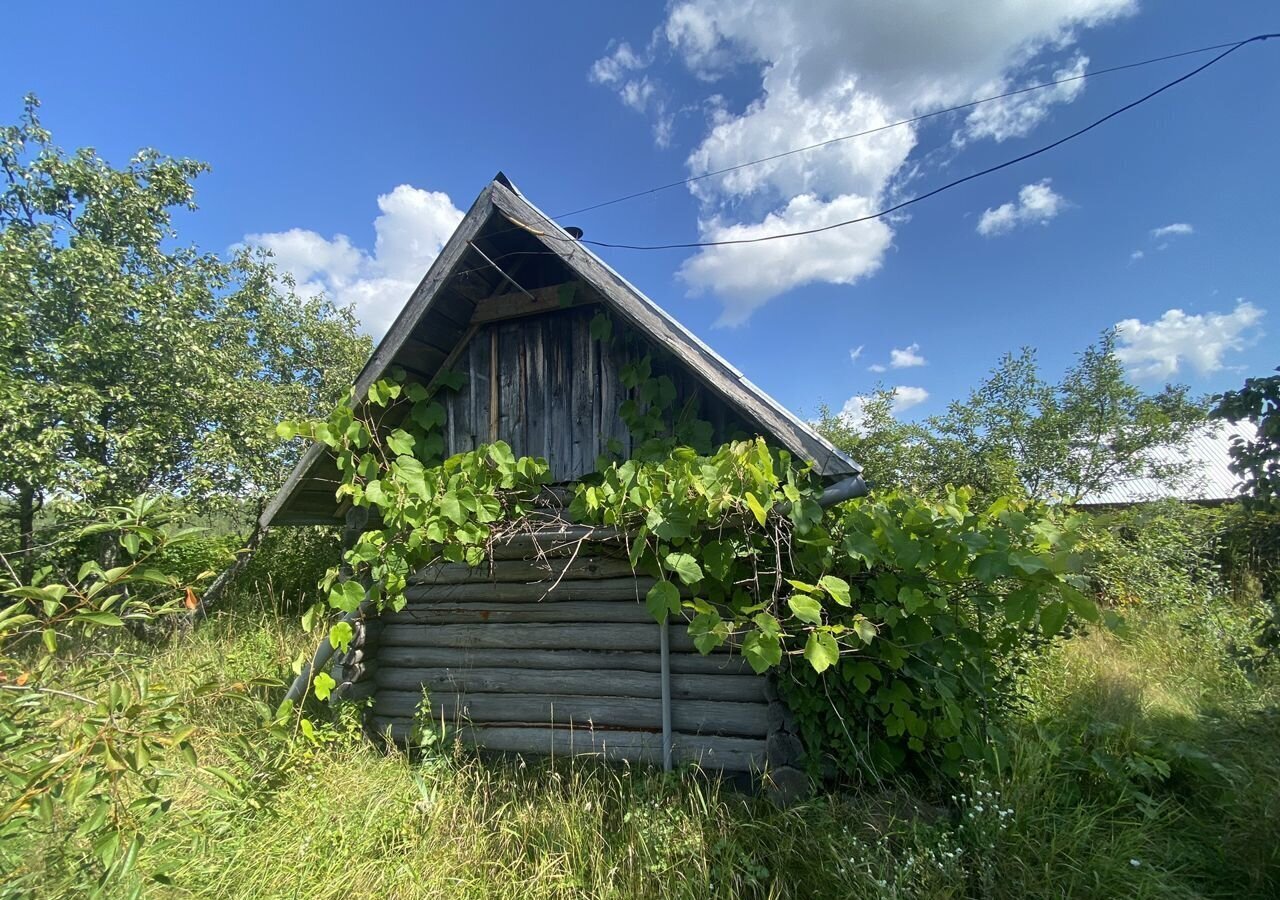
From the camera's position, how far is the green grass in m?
2.79

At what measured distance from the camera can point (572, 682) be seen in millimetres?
4324

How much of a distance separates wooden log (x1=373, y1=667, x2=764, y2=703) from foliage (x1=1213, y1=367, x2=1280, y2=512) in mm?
4231

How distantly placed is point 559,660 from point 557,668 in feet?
0.22

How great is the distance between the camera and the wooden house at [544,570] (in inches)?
153

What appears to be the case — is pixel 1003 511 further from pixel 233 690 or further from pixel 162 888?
pixel 162 888

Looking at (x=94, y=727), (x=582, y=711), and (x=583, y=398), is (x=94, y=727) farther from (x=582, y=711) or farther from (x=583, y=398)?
(x=583, y=398)

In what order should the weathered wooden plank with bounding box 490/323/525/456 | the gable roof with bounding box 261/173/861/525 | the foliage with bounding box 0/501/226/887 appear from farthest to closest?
the weathered wooden plank with bounding box 490/323/525/456, the gable roof with bounding box 261/173/861/525, the foliage with bounding box 0/501/226/887

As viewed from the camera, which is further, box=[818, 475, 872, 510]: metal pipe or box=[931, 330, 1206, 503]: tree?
box=[931, 330, 1206, 503]: tree

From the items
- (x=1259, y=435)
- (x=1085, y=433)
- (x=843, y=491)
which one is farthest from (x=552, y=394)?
(x=1085, y=433)

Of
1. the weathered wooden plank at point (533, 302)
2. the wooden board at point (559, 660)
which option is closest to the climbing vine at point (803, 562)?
the wooden board at point (559, 660)

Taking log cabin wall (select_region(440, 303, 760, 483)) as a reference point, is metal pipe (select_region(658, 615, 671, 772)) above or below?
below

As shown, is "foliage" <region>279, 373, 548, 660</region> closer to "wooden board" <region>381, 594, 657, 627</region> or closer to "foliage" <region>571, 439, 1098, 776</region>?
"foliage" <region>571, 439, 1098, 776</region>

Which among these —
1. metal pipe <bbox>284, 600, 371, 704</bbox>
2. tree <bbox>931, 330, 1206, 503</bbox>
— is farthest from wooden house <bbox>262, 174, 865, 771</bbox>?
tree <bbox>931, 330, 1206, 503</bbox>

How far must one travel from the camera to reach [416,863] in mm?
3146
